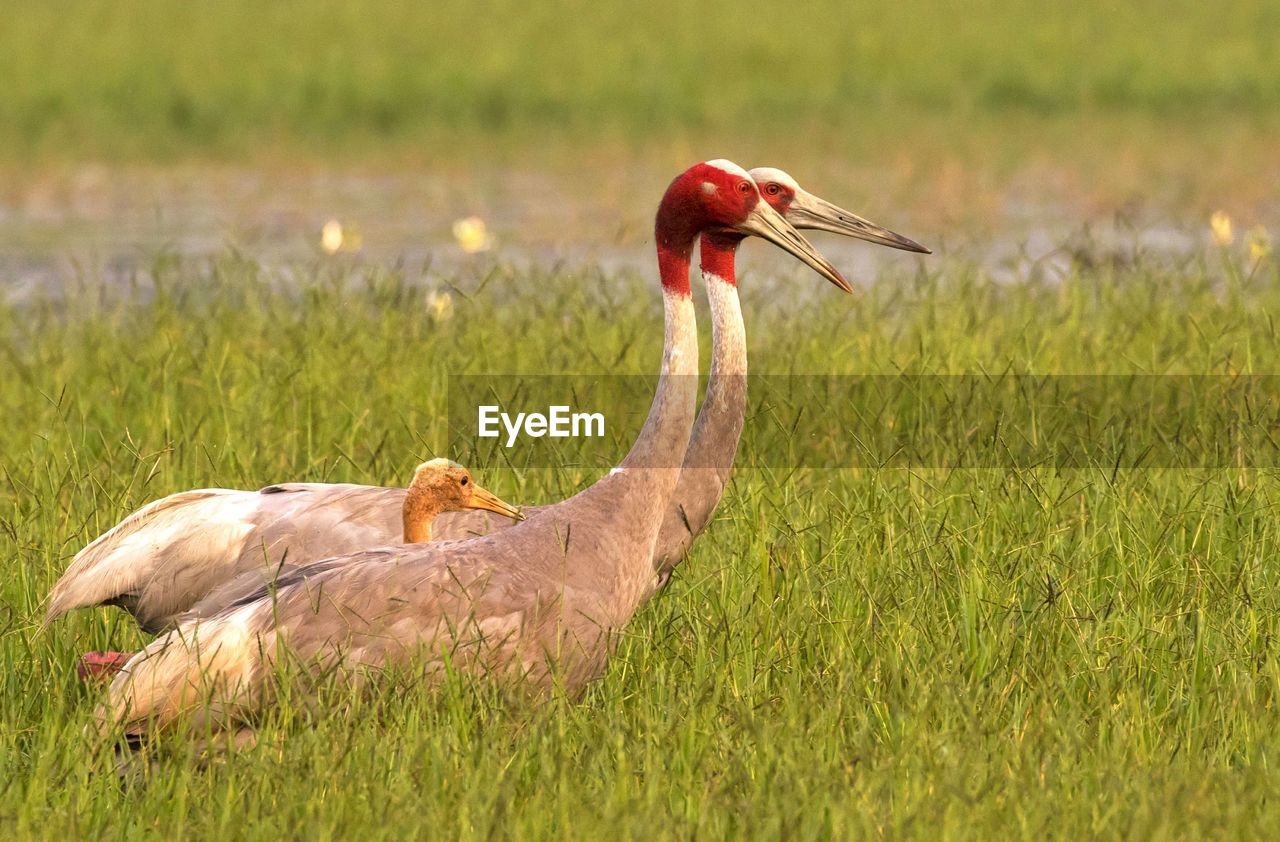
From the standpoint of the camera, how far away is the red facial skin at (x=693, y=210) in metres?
4.60

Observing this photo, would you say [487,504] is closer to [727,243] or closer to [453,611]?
[453,611]

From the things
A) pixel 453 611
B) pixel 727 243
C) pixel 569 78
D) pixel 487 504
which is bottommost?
pixel 453 611

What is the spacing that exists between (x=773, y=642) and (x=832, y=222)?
41.8 inches

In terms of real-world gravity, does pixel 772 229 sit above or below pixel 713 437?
above

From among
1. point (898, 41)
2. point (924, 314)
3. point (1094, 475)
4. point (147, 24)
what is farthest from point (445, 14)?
point (1094, 475)

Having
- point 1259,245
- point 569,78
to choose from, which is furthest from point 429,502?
point 569,78

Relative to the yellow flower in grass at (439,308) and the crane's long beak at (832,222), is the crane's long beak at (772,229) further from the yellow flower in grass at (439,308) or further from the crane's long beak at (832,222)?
the yellow flower in grass at (439,308)

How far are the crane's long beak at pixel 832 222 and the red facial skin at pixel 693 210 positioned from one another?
206 millimetres

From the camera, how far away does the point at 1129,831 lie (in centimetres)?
340

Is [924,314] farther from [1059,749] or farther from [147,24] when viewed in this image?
[147,24]

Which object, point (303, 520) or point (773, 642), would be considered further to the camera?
point (303, 520)

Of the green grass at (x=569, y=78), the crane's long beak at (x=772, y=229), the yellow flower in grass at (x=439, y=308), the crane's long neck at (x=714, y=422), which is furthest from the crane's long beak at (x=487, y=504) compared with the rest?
the green grass at (x=569, y=78)

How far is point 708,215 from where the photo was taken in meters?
4.64

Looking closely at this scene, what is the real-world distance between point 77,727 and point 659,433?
53.7 inches
